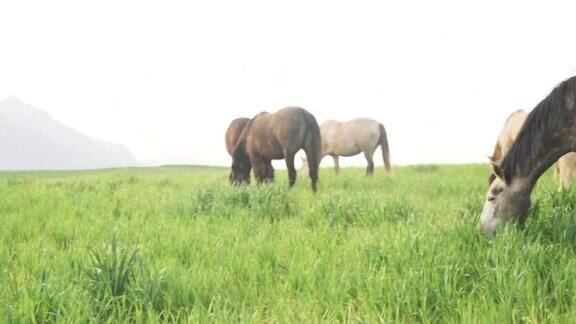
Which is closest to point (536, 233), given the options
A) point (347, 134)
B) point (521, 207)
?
point (521, 207)

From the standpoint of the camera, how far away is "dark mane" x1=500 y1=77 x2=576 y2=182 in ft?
12.1

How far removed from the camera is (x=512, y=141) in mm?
6934

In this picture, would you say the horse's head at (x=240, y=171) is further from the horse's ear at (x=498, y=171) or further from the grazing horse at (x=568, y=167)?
the horse's ear at (x=498, y=171)

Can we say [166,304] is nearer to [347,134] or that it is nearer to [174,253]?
[174,253]

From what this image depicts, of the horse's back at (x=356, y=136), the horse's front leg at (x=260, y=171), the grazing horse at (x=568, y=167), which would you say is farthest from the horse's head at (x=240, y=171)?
the horse's back at (x=356, y=136)

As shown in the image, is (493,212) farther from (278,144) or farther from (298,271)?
(278,144)

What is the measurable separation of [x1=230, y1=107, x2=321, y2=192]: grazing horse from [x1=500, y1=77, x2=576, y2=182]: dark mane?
566 centimetres

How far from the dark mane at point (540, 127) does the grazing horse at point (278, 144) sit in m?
5.66

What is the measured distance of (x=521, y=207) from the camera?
3771 mm

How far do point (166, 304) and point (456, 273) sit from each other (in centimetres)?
177

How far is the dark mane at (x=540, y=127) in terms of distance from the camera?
3.69m

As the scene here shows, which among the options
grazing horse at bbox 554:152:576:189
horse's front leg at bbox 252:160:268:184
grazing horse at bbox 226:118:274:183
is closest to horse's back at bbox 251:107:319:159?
horse's front leg at bbox 252:160:268:184

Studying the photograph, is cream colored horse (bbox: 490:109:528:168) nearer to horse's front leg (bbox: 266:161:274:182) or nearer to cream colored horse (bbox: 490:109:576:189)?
cream colored horse (bbox: 490:109:576:189)

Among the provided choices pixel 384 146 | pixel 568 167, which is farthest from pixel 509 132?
pixel 384 146
